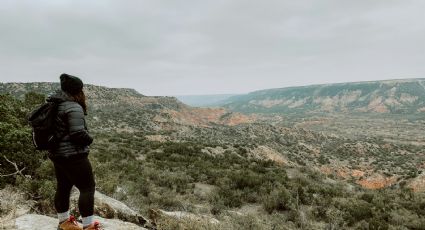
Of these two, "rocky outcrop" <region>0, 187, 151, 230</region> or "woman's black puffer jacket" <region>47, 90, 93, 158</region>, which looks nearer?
"woman's black puffer jacket" <region>47, 90, 93, 158</region>

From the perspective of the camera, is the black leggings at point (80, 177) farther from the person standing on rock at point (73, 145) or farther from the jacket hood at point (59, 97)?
the jacket hood at point (59, 97)

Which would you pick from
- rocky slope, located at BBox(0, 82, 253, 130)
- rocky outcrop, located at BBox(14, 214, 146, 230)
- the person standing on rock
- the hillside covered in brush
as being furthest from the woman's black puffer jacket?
rocky slope, located at BBox(0, 82, 253, 130)

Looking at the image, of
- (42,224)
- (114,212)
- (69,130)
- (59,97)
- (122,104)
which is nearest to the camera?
(69,130)

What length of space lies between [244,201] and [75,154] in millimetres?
9475

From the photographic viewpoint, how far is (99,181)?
27.8 feet

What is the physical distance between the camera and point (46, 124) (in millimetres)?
4008

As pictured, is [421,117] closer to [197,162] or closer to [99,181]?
[197,162]

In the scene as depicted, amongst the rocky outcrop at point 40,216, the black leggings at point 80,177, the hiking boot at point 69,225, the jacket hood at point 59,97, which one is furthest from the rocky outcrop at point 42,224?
the jacket hood at point 59,97

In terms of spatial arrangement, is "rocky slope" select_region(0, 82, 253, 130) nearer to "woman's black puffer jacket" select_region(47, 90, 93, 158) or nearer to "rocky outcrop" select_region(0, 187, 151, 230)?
"rocky outcrop" select_region(0, 187, 151, 230)

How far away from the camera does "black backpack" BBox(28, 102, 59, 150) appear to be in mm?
4008

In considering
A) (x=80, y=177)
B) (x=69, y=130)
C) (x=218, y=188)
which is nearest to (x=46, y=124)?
(x=69, y=130)

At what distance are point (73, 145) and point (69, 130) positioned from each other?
0.59 ft

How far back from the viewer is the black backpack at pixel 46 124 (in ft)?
13.1

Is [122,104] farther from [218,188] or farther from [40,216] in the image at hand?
[40,216]
